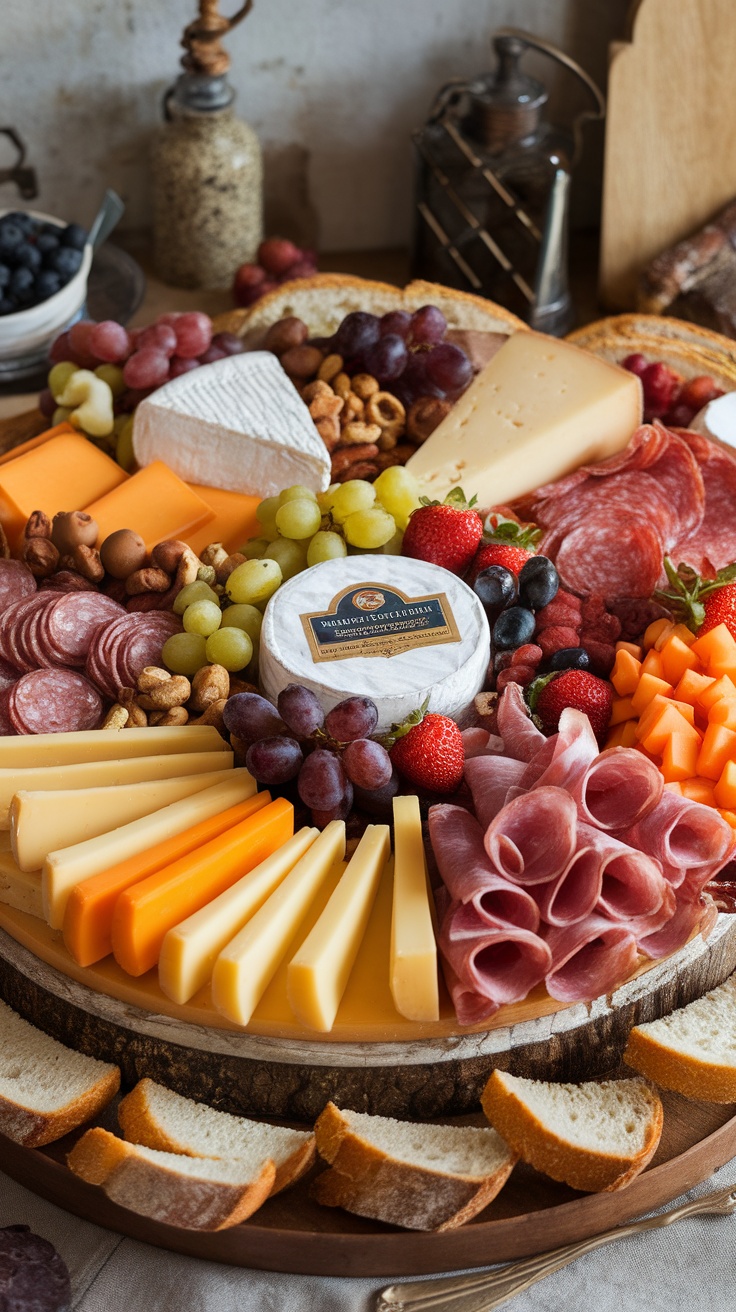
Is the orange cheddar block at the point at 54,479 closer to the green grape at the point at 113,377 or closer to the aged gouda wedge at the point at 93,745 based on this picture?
the green grape at the point at 113,377

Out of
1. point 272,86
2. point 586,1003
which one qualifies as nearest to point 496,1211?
point 586,1003

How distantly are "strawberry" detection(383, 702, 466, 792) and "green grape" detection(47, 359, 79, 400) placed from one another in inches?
47.1

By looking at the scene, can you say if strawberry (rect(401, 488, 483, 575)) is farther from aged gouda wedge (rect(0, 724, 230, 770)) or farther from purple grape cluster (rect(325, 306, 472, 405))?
aged gouda wedge (rect(0, 724, 230, 770))

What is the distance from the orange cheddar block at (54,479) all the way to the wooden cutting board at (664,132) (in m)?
1.73

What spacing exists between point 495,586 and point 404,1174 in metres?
0.97

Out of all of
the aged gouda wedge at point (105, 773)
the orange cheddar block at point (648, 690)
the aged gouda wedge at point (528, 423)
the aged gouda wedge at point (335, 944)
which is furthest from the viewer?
A: the aged gouda wedge at point (528, 423)

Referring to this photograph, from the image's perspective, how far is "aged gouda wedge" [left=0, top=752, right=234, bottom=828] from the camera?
1.75 meters

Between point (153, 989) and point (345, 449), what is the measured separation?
123 cm

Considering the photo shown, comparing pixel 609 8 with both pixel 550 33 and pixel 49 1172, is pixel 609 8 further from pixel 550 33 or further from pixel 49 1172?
pixel 49 1172

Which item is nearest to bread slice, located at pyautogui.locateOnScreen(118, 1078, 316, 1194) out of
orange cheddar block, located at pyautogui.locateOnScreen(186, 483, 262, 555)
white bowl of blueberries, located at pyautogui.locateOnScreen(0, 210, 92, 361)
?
orange cheddar block, located at pyautogui.locateOnScreen(186, 483, 262, 555)

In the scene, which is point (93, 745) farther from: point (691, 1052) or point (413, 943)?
point (691, 1052)

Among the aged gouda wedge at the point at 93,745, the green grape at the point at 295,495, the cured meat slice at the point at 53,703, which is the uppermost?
the green grape at the point at 295,495

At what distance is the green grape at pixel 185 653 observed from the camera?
2047mm

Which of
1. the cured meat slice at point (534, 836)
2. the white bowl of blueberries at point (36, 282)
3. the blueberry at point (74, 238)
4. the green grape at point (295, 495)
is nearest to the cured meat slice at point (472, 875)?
the cured meat slice at point (534, 836)
